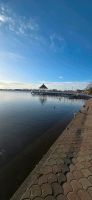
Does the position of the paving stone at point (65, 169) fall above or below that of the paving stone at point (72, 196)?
below

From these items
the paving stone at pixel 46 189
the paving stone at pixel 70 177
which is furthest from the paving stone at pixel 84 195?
the paving stone at pixel 46 189

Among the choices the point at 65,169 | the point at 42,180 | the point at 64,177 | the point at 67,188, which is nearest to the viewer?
the point at 67,188

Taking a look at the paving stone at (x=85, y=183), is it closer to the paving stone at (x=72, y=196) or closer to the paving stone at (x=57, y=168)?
the paving stone at (x=72, y=196)

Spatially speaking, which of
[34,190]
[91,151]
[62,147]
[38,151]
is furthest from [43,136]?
[34,190]

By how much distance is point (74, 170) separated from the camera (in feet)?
18.6

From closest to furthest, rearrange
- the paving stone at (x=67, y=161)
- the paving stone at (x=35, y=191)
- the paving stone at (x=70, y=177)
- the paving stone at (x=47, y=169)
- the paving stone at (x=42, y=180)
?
the paving stone at (x=35, y=191) < the paving stone at (x=42, y=180) < the paving stone at (x=70, y=177) < the paving stone at (x=47, y=169) < the paving stone at (x=67, y=161)

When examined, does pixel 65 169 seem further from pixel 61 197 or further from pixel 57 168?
pixel 61 197

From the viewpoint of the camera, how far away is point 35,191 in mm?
4492

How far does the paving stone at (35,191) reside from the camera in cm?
430

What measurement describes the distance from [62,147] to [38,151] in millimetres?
1703

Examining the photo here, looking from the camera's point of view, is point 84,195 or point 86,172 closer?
point 84,195

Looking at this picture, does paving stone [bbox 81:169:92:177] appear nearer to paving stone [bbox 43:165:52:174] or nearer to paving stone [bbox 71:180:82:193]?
paving stone [bbox 71:180:82:193]

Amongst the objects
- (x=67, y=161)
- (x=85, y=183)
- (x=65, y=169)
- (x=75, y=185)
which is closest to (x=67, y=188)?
(x=75, y=185)

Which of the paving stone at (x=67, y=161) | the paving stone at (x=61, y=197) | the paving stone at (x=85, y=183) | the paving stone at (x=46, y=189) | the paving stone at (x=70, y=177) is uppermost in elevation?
the paving stone at (x=61, y=197)
